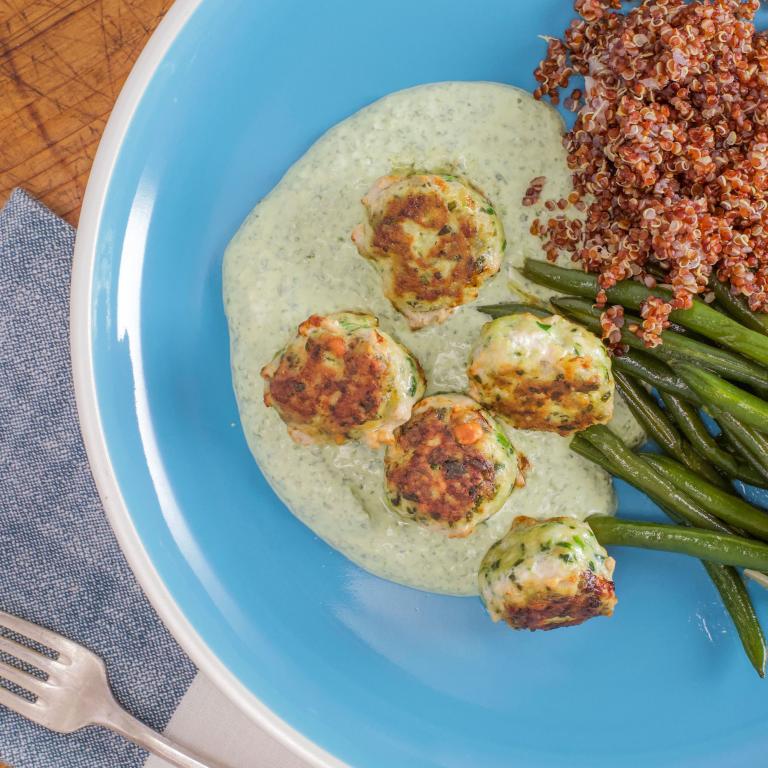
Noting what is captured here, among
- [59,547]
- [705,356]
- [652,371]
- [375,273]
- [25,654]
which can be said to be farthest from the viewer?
[59,547]

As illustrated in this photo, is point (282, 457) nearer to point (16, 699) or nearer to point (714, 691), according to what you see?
point (16, 699)

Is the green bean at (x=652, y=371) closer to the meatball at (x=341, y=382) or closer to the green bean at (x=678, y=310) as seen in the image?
the green bean at (x=678, y=310)

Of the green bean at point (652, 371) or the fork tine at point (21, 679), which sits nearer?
the green bean at point (652, 371)

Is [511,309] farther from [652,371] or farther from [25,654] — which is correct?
[25,654]

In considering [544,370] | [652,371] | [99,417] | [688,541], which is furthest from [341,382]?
[688,541]

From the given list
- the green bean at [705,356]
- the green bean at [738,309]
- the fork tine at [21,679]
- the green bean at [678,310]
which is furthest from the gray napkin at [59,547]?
the green bean at [738,309]

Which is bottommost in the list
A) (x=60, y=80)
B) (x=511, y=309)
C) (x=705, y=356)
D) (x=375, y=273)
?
(x=705, y=356)
